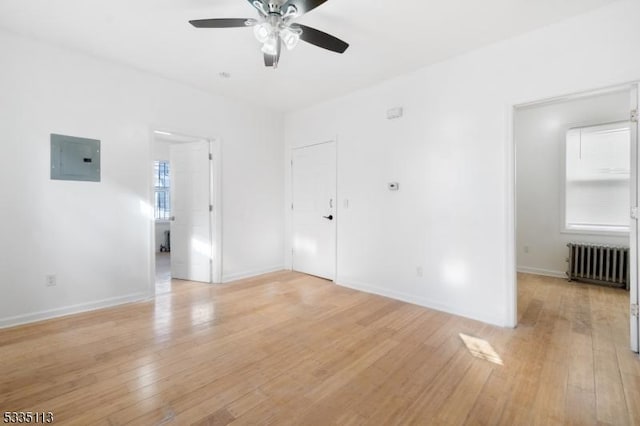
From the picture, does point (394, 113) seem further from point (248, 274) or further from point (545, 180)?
point (248, 274)

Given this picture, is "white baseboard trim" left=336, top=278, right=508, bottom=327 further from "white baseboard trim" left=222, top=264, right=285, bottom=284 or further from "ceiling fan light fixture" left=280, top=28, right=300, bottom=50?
"ceiling fan light fixture" left=280, top=28, right=300, bottom=50

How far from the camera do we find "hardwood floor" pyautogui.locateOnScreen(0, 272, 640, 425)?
1.76 m

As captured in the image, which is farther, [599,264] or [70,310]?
[599,264]

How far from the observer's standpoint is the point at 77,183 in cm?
329

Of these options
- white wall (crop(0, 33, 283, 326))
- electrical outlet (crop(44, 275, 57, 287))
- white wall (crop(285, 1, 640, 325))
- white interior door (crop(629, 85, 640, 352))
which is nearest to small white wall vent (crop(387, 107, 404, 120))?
white wall (crop(285, 1, 640, 325))

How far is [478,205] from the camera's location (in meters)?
3.15

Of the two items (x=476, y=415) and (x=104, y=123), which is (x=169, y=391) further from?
(x=104, y=123)

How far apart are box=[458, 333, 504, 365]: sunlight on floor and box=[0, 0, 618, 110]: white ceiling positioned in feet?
9.59

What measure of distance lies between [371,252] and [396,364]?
195 centimetres

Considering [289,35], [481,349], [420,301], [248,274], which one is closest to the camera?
[289,35]

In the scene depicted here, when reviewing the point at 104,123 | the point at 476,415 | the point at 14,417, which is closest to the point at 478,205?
the point at 476,415

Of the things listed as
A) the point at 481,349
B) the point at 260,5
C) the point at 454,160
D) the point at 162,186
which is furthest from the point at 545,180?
the point at 162,186

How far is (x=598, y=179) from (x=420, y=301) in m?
3.67

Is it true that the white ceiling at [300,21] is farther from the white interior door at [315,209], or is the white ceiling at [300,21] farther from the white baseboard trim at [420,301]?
the white baseboard trim at [420,301]
